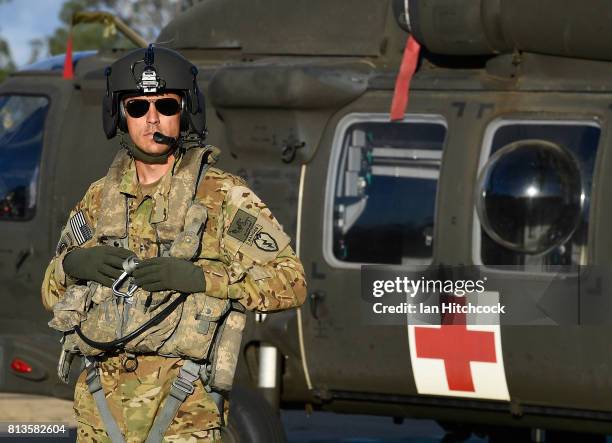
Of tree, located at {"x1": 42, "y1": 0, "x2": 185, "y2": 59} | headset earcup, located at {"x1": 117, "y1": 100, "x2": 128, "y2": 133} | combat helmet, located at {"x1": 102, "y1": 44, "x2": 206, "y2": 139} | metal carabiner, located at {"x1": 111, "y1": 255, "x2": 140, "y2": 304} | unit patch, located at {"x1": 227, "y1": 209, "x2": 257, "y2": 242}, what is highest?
tree, located at {"x1": 42, "y1": 0, "x2": 185, "y2": 59}

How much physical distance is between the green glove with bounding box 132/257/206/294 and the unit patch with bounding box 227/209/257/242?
0.23m

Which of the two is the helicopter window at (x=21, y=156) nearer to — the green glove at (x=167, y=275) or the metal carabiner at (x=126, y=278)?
the metal carabiner at (x=126, y=278)

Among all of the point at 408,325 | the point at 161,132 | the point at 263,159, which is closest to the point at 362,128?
the point at 263,159

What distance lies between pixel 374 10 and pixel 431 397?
2382 millimetres

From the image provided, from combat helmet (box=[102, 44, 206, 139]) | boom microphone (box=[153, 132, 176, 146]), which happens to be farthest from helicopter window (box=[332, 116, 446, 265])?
boom microphone (box=[153, 132, 176, 146])

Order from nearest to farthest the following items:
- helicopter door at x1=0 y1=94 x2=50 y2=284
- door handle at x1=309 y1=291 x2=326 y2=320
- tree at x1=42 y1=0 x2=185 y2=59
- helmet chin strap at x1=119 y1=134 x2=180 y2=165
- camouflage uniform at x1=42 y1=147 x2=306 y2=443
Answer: camouflage uniform at x1=42 y1=147 x2=306 y2=443 < helmet chin strap at x1=119 y1=134 x2=180 y2=165 < door handle at x1=309 y1=291 x2=326 y2=320 < helicopter door at x1=0 y1=94 x2=50 y2=284 < tree at x1=42 y1=0 x2=185 y2=59

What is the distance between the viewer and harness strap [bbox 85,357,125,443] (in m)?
5.40

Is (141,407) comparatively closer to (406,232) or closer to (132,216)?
(132,216)

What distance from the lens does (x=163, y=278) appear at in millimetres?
5289

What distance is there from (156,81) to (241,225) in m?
0.63

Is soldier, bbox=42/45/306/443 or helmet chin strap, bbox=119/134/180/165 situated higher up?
helmet chin strap, bbox=119/134/180/165

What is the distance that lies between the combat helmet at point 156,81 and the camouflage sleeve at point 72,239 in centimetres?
32
